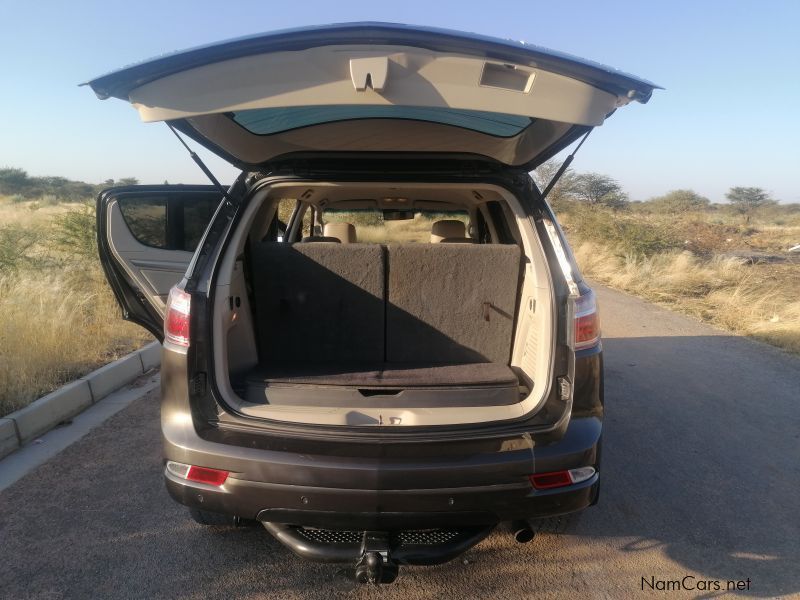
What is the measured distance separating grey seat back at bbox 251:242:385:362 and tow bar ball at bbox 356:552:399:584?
1.23 m

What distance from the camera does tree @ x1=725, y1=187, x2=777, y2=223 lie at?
143ft

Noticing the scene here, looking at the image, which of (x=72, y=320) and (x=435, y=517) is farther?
(x=72, y=320)

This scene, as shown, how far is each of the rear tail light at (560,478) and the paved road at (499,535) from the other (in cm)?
55

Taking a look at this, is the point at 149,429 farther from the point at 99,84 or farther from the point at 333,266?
the point at 99,84

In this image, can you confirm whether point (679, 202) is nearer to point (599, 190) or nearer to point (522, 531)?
point (599, 190)

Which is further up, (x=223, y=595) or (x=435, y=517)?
(x=435, y=517)

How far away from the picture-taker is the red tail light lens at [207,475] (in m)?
2.05

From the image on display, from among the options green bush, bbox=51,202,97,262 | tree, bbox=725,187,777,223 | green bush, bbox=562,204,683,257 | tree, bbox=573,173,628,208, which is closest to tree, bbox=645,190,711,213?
tree, bbox=725,187,777,223

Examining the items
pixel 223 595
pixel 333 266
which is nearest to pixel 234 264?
pixel 333 266

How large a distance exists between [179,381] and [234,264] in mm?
635

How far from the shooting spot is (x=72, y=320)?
18.1ft

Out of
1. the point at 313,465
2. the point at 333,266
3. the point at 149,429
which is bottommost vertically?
the point at 149,429

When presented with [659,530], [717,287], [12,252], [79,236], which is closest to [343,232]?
[659,530]

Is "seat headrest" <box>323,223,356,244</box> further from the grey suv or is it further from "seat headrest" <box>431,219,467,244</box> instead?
the grey suv
